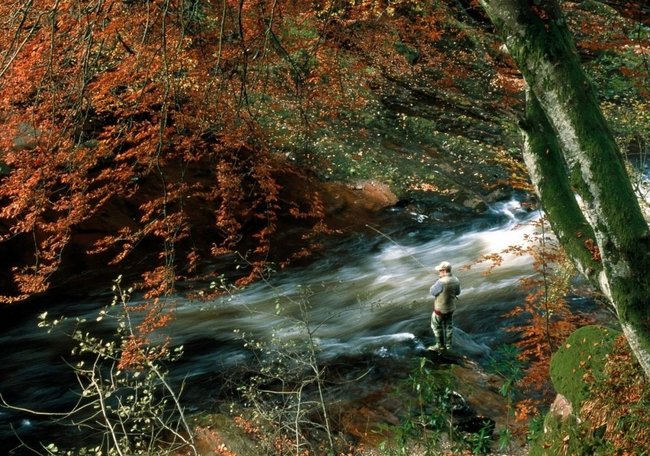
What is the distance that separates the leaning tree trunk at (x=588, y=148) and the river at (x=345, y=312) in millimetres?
5479

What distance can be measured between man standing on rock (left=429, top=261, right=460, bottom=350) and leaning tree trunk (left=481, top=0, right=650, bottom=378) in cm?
571

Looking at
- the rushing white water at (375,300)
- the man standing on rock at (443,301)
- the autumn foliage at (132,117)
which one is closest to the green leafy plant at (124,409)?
the autumn foliage at (132,117)

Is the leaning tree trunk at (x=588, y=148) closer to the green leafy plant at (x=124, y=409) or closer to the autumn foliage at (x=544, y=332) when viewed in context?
the green leafy plant at (x=124, y=409)

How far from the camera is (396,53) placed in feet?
62.1

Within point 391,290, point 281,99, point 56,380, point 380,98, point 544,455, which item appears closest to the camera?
point 544,455

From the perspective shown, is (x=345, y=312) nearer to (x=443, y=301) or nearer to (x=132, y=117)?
(x=443, y=301)

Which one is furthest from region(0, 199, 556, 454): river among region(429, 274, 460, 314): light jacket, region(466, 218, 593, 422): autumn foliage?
region(466, 218, 593, 422): autumn foliage

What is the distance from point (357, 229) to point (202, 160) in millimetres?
3906

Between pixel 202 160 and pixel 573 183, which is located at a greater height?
pixel 202 160

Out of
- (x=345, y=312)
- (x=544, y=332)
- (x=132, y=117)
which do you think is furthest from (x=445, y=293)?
(x=132, y=117)

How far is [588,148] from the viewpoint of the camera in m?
2.88

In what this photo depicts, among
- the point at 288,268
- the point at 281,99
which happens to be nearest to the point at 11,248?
the point at 288,268

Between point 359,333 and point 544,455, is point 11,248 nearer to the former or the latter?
point 359,333

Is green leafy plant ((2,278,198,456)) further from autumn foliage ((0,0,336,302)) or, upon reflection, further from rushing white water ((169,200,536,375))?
rushing white water ((169,200,536,375))
